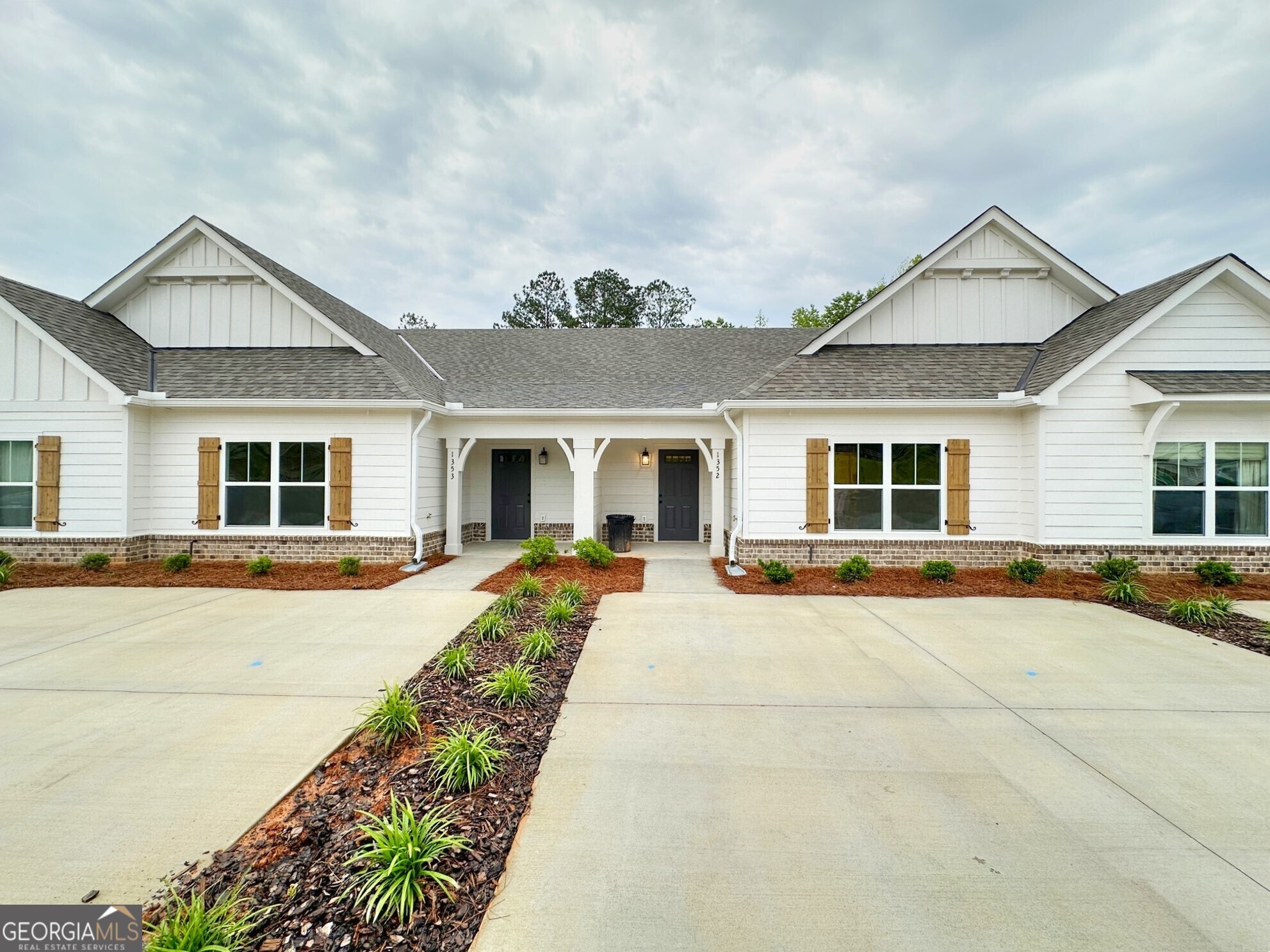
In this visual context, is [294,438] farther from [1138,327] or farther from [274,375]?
[1138,327]

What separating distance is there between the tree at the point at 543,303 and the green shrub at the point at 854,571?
82.5 ft

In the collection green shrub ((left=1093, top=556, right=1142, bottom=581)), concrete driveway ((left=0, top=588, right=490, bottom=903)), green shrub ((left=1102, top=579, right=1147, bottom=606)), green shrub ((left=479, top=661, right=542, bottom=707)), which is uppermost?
green shrub ((left=1093, top=556, right=1142, bottom=581))

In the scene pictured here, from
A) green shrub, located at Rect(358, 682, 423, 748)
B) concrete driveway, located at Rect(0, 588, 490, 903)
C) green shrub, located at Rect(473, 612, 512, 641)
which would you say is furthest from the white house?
green shrub, located at Rect(358, 682, 423, 748)

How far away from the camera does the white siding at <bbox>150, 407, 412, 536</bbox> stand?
9539 mm

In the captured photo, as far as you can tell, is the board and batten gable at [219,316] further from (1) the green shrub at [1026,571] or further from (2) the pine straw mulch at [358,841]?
(1) the green shrub at [1026,571]

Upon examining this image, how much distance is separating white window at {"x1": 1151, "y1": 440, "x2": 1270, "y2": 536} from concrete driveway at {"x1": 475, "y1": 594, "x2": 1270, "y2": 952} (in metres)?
4.75

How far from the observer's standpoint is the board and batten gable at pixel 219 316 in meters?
10.4

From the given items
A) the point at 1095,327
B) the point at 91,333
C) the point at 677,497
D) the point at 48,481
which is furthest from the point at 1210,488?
the point at 91,333

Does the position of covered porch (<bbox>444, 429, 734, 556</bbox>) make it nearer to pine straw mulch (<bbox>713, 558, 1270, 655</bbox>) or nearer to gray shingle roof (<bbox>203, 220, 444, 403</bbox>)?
gray shingle roof (<bbox>203, 220, 444, 403</bbox>)

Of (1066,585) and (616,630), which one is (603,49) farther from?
(1066,585)

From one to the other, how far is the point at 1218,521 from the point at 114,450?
60.1 ft

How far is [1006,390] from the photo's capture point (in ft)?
29.5

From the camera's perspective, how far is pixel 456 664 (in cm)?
429

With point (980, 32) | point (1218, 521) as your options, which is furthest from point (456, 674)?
point (980, 32)
